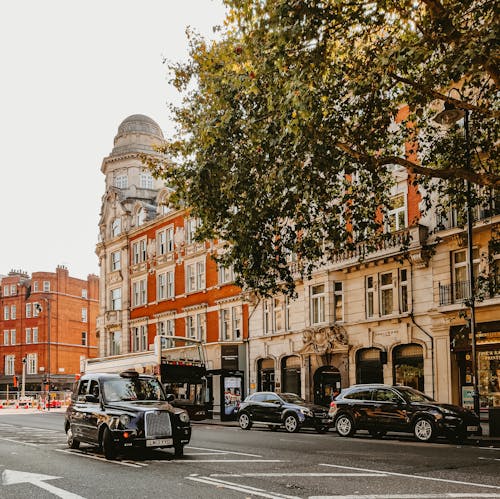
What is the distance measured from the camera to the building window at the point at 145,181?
2231 inches

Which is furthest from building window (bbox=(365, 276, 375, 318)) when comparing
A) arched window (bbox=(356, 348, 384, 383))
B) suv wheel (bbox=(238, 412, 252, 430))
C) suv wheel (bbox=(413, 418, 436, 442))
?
suv wheel (bbox=(413, 418, 436, 442))

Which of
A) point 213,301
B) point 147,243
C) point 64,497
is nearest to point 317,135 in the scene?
point 64,497

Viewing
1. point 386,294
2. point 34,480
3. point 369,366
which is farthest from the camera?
point 369,366

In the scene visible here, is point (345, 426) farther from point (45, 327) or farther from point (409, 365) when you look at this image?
point (45, 327)

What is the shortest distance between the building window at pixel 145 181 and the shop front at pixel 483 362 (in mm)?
34863

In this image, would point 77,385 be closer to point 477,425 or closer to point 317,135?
point 317,135

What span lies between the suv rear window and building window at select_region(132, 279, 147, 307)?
102 ft

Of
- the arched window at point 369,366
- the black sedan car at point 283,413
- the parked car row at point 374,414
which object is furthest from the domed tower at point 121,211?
the parked car row at point 374,414

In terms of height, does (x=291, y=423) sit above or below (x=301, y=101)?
below

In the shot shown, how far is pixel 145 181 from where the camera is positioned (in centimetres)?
5716

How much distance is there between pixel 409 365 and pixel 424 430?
9.93m

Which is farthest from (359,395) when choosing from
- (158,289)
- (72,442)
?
(158,289)

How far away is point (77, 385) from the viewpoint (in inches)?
682

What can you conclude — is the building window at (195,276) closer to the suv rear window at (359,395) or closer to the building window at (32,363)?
the suv rear window at (359,395)
